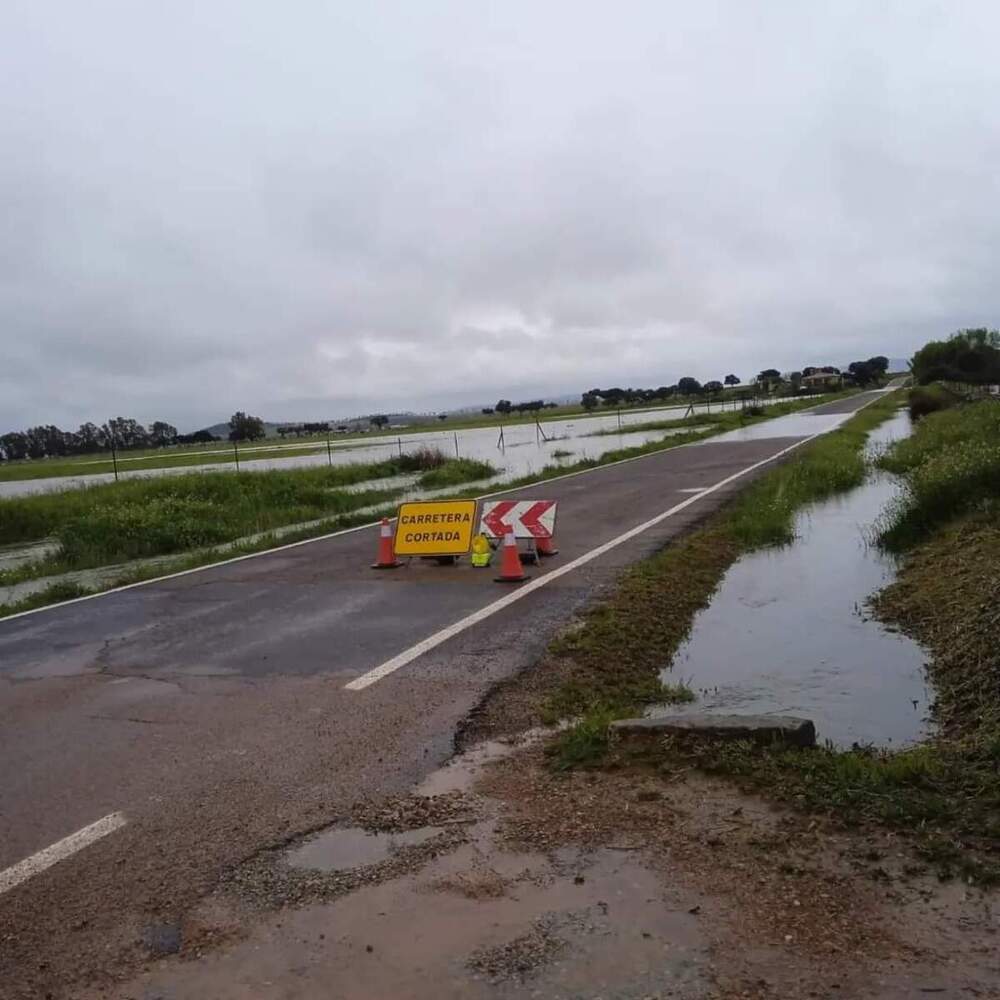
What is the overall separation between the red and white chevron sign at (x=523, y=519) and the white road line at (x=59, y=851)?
781 centimetres

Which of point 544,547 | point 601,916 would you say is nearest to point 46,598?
point 544,547

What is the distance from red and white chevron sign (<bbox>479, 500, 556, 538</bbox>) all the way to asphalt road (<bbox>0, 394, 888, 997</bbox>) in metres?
0.48

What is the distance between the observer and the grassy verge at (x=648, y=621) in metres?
6.71

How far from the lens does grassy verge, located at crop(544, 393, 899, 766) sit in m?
6.71

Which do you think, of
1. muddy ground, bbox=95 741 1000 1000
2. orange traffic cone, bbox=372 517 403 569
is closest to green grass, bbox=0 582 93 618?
orange traffic cone, bbox=372 517 403 569

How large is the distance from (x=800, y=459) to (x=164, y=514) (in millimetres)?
16413

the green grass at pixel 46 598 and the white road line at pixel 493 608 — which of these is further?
the green grass at pixel 46 598

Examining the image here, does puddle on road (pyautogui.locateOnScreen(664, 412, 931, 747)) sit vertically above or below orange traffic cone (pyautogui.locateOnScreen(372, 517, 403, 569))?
below

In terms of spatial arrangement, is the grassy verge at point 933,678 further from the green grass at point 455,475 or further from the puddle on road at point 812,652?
the green grass at point 455,475

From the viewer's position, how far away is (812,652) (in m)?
8.32

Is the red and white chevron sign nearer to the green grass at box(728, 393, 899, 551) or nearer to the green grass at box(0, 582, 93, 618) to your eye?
the green grass at box(728, 393, 899, 551)

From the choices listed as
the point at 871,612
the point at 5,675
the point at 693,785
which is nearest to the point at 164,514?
the point at 5,675

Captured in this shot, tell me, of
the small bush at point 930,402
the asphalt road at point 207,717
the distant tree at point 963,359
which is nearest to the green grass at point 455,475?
the asphalt road at point 207,717

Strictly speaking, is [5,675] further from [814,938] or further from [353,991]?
[814,938]
